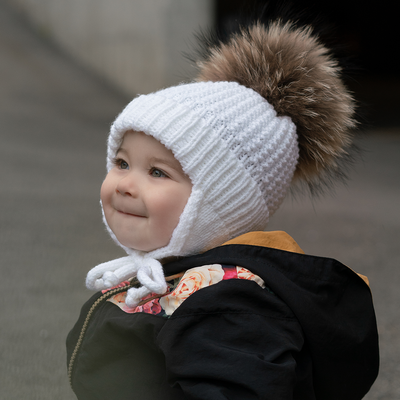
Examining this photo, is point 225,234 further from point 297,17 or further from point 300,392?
point 297,17

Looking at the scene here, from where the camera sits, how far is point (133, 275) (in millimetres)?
926

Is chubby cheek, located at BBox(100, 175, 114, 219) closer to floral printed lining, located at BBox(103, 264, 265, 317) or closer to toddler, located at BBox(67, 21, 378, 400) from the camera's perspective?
toddler, located at BBox(67, 21, 378, 400)

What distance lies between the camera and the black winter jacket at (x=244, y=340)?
0.70m

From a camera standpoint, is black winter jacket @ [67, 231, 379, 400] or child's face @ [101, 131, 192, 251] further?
child's face @ [101, 131, 192, 251]

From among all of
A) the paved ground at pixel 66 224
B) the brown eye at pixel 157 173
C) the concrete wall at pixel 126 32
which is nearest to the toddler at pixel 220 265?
the brown eye at pixel 157 173

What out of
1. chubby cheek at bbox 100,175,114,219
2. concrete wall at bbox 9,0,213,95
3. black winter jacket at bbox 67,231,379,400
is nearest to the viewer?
black winter jacket at bbox 67,231,379,400

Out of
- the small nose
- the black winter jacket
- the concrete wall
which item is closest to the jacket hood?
the black winter jacket

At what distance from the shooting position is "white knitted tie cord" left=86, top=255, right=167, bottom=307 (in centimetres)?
81

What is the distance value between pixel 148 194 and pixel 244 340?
306mm

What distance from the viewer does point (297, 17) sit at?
1198mm

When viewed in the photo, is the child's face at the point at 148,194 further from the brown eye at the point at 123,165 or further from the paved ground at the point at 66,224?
the paved ground at the point at 66,224

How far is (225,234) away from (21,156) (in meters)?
2.83

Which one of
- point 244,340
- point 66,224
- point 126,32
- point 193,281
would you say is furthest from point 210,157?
point 126,32

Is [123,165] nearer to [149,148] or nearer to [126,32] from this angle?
[149,148]
